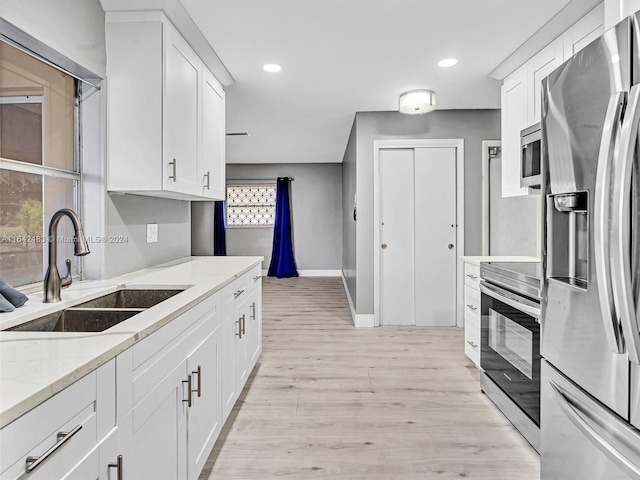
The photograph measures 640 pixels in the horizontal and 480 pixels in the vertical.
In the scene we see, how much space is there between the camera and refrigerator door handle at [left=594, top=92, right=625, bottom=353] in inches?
38.9

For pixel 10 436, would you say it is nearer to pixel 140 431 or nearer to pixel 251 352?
pixel 140 431

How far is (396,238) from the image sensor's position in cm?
442

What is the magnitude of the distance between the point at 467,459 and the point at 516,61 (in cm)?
270

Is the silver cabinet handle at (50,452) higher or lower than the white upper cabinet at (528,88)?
lower

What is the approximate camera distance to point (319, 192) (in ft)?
27.3

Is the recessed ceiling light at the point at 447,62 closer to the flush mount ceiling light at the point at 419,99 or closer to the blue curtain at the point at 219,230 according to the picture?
the flush mount ceiling light at the point at 419,99

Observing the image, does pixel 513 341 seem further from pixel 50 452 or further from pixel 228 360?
pixel 50 452

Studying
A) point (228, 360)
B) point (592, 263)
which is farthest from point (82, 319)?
point (592, 263)

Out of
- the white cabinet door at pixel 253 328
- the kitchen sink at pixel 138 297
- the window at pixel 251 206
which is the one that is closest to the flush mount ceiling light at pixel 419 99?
the white cabinet door at pixel 253 328

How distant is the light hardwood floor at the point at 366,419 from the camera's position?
186 cm

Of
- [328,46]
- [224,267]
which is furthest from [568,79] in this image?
[224,267]

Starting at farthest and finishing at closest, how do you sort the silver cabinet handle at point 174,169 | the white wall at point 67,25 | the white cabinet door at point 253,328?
the white cabinet door at point 253,328
the silver cabinet handle at point 174,169
the white wall at point 67,25

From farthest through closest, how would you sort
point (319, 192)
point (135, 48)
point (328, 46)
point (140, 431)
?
point (319, 192) < point (328, 46) < point (135, 48) < point (140, 431)

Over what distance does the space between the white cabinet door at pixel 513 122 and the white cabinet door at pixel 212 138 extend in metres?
→ 2.24
